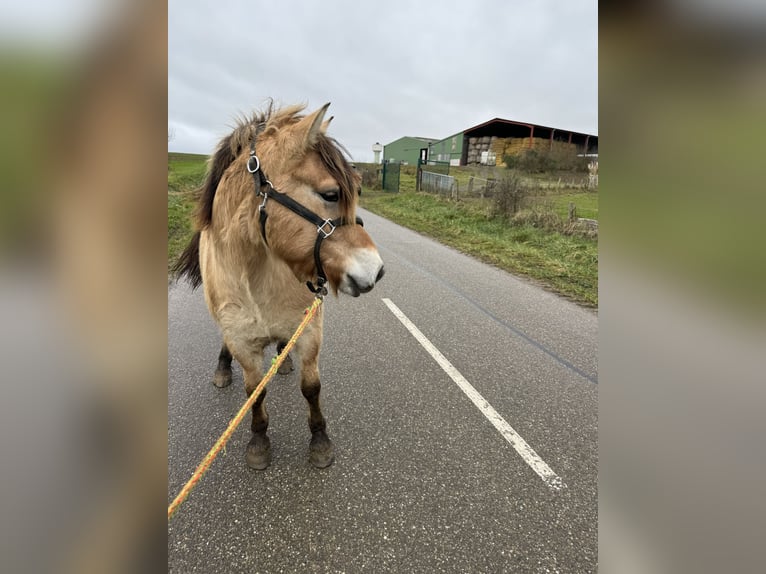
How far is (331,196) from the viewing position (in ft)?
6.39

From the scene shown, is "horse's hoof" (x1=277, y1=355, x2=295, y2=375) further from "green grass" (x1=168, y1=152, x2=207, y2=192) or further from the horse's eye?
the horse's eye

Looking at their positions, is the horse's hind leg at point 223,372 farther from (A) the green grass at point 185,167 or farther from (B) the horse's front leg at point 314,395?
(A) the green grass at point 185,167

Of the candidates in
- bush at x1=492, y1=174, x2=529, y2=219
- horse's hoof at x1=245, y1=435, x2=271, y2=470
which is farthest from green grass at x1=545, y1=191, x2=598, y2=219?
horse's hoof at x1=245, y1=435, x2=271, y2=470

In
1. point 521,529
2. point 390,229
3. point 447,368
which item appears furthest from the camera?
point 390,229

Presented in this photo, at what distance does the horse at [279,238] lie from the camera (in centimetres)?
192

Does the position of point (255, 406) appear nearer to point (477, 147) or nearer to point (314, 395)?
point (314, 395)

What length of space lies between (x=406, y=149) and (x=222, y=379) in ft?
164

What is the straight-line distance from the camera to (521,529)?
6.52ft
